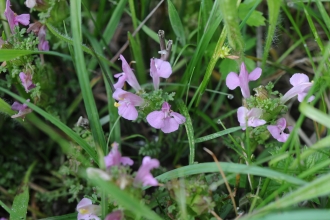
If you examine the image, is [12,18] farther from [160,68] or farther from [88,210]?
[88,210]

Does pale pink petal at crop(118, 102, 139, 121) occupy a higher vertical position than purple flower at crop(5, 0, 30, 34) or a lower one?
lower

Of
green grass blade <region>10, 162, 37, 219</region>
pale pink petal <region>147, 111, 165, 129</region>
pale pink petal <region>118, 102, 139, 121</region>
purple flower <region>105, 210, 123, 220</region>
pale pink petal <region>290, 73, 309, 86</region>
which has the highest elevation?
pale pink petal <region>290, 73, 309, 86</region>

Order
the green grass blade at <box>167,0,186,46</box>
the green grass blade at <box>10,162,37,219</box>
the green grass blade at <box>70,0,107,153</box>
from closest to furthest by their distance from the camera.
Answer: the green grass blade at <box>70,0,107,153</box> < the green grass blade at <box>10,162,37,219</box> < the green grass blade at <box>167,0,186,46</box>

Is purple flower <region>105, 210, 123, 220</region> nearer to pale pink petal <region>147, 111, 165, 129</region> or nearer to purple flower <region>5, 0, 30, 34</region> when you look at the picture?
pale pink petal <region>147, 111, 165, 129</region>

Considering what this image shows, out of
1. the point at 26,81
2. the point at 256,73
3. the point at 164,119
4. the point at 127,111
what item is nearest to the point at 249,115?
the point at 256,73

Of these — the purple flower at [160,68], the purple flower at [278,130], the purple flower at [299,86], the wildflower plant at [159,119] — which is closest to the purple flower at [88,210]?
the wildflower plant at [159,119]

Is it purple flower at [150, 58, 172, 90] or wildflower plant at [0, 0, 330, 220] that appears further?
purple flower at [150, 58, 172, 90]

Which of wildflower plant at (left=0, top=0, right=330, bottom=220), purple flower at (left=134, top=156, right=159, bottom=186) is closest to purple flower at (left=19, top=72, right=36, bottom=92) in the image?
wildflower plant at (left=0, top=0, right=330, bottom=220)

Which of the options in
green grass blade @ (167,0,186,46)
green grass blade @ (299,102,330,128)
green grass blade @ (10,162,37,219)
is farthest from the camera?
green grass blade @ (167,0,186,46)
